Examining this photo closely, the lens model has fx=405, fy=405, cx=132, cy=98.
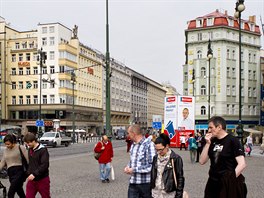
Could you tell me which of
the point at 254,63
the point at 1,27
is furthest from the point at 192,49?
the point at 1,27

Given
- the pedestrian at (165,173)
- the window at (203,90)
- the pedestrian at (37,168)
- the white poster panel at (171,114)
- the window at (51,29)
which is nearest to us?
the pedestrian at (165,173)

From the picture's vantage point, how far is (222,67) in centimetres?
6588

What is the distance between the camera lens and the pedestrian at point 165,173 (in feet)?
17.4

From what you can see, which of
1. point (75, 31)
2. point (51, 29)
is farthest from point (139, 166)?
point (75, 31)

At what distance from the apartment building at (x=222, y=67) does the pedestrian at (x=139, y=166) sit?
197ft

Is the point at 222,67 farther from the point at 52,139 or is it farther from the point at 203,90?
the point at 52,139

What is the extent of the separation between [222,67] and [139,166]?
203 ft

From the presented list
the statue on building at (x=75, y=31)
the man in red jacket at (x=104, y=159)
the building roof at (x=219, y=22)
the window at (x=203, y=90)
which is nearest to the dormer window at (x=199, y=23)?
the building roof at (x=219, y=22)

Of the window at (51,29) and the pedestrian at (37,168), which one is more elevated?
the window at (51,29)

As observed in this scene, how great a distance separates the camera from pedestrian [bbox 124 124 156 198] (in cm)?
618

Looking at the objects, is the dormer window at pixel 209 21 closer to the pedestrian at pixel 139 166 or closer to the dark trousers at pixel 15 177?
the dark trousers at pixel 15 177

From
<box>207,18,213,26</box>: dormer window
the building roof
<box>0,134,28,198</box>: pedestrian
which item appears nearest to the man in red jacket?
<box>0,134,28,198</box>: pedestrian

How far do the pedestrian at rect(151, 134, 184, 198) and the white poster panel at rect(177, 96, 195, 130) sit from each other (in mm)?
29098

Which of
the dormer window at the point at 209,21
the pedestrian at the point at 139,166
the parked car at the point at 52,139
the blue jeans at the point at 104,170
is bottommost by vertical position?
the parked car at the point at 52,139
